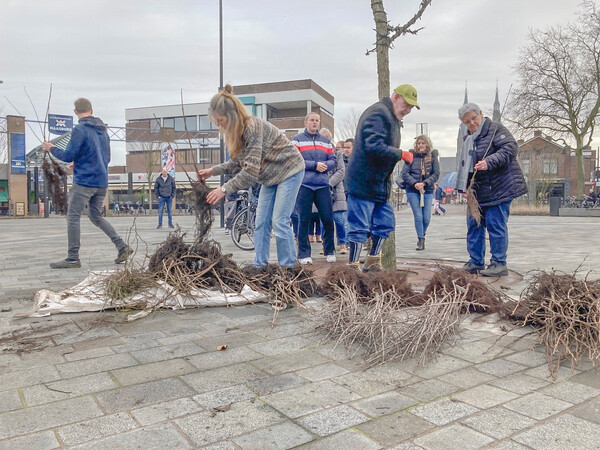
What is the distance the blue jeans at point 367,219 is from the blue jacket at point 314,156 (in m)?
1.10

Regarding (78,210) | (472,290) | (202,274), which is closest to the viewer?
(472,290)

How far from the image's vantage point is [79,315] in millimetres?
4051

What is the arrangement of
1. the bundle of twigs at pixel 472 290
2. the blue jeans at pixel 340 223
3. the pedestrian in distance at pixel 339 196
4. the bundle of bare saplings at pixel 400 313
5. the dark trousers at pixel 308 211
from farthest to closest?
the blue jeans at pixel 340 223 → the pedestrian in distance at pixel 339 196 → the dark trousers at pixel 308 211 → the bundle of twigs at pixel 472 290 → the bundle of bare saplings at pixel 400 313

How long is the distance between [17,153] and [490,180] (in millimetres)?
33819

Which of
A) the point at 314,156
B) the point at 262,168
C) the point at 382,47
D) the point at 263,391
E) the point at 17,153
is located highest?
the point at 17,153

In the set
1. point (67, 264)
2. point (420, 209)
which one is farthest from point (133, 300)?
point (420, 209)

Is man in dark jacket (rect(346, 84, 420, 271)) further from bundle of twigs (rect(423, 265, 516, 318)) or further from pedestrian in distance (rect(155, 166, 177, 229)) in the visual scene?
pedestrian in distance (rect(155, 166, 177, 229))

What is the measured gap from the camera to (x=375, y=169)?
5.42 meters

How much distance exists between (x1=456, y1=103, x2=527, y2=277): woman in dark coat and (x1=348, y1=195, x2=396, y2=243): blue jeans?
97 cm

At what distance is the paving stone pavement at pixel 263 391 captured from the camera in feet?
6.63

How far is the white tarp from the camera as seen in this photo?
161 inches

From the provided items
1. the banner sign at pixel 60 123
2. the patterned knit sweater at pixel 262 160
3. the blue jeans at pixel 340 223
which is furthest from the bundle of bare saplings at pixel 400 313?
the banner sign at pixel 60 123

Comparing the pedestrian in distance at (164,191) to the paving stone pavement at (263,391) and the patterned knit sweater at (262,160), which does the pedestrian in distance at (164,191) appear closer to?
the patterned knit sweater at (262,160)

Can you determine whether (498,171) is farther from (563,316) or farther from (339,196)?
(339,196)
